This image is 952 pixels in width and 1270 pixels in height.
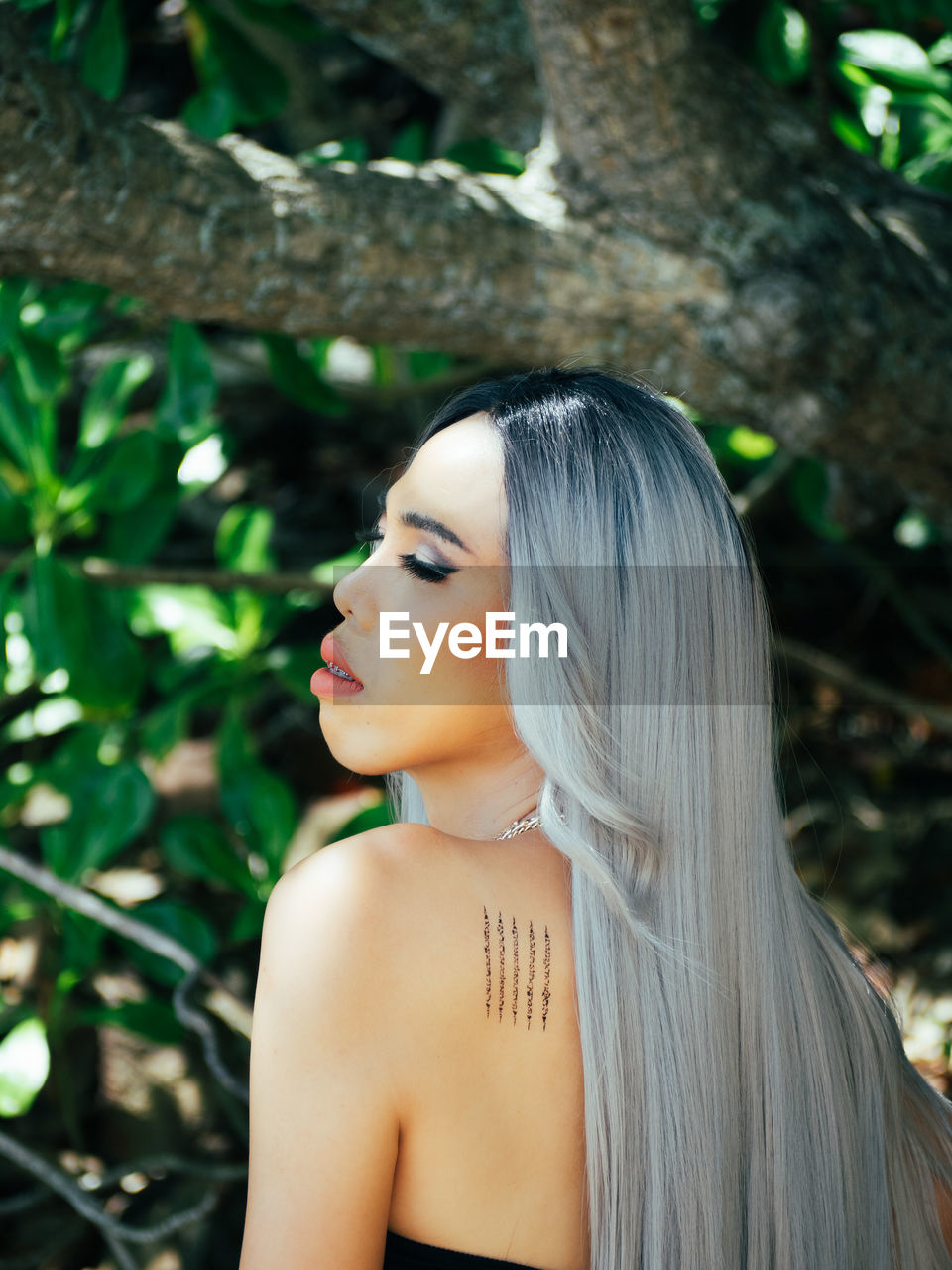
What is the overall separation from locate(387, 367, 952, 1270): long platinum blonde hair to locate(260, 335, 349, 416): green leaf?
2.63ft

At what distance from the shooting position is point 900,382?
5.23 ft

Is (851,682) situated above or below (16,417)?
below

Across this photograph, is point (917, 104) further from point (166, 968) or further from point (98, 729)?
point (166, 968)

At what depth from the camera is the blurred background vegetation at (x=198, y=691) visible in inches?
65.5

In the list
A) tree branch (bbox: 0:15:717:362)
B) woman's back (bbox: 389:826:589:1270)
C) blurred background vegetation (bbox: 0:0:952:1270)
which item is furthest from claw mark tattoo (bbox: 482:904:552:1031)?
tree branch (bbox: 0:15:717:362)

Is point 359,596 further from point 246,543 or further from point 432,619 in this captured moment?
point 246,543

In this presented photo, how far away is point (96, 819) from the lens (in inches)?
66.0

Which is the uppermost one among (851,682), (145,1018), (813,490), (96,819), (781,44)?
(781,44)

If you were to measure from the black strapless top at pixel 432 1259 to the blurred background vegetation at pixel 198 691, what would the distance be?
0.53 metres

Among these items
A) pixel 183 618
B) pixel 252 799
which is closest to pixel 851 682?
pixel 252 799

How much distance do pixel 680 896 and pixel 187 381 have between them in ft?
3.48

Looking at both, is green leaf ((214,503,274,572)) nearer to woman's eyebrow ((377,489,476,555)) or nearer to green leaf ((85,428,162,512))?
green leaf ((85,428,162,512))

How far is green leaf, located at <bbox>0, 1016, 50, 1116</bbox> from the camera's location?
1.53 meters

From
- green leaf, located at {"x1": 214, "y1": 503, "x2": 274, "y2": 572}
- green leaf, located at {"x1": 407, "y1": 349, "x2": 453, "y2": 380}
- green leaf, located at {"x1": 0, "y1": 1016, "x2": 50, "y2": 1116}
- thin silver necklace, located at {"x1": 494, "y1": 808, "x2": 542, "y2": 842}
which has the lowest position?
green leaf, located at {"x1": 0, "y1": 1016, "x2": 50, "y2": 1116}
